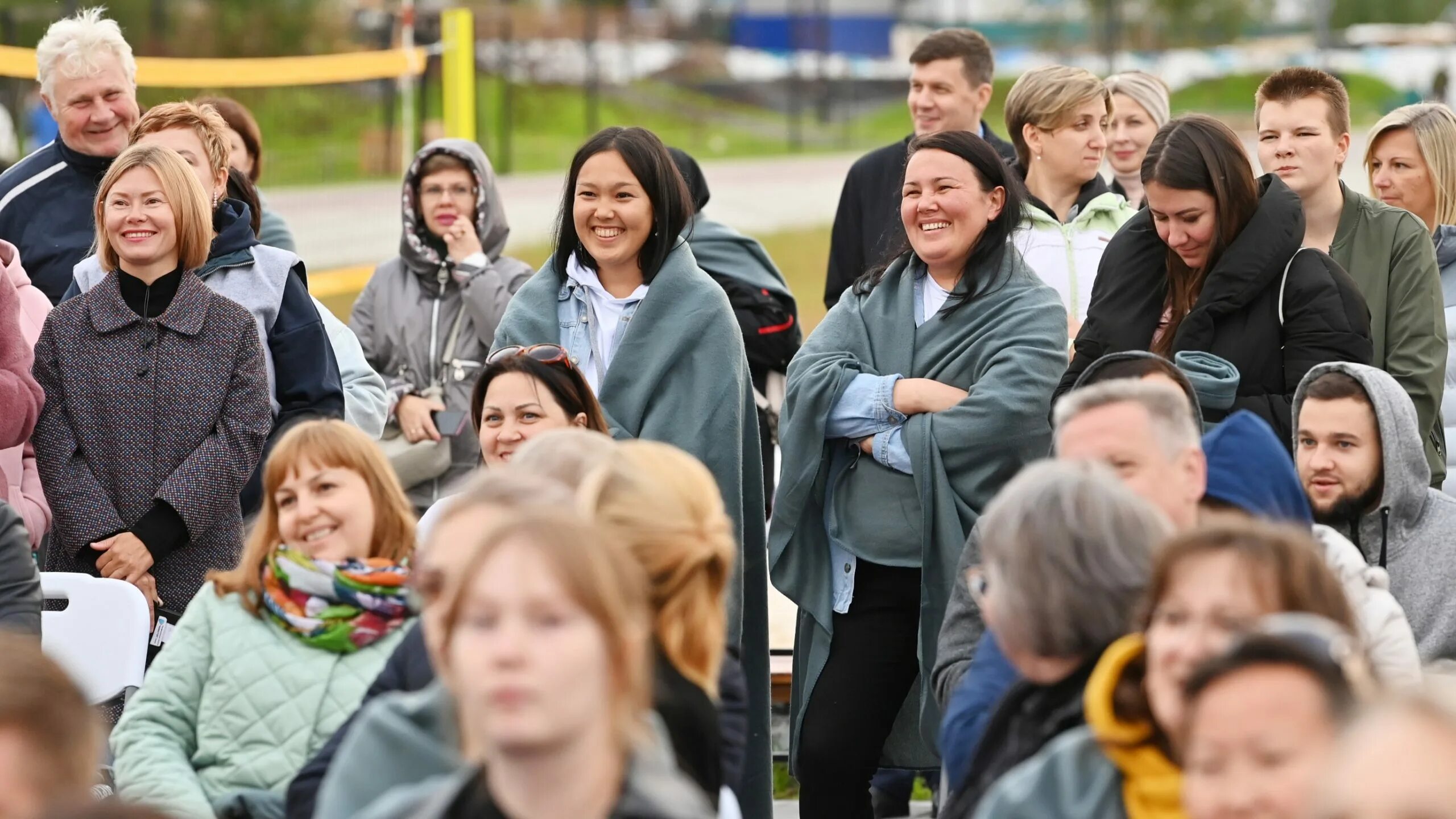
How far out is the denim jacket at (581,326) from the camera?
4695mm

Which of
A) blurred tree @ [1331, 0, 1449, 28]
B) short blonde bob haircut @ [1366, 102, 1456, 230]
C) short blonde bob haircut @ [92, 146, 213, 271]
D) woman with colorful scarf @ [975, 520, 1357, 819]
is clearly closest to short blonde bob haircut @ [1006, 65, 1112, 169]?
short blonde bob haircut @ [1366, 102, 1456, 230]

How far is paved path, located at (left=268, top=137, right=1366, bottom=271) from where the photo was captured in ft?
48.8

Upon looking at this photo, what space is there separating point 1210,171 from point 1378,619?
1.44m

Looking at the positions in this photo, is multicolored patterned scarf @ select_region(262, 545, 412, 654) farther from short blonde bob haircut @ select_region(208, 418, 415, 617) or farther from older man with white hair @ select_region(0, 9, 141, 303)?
older man with white hair @ select_region(0, 9, 141, 303)

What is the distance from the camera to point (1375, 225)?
4.95 metres

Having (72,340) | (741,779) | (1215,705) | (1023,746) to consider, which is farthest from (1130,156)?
(1215,705)

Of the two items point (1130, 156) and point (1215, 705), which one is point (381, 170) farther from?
point (1215, 705)

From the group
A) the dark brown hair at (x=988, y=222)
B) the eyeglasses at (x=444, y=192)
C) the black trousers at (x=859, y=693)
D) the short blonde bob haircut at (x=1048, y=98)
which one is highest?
the short blonde bob haircut at (x=1048, y=98)

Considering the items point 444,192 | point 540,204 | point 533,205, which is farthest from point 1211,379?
point 540,204

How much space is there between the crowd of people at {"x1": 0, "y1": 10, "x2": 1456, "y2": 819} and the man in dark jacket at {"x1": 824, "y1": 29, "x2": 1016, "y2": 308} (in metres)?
0.02

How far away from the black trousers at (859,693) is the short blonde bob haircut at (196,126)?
2274mm

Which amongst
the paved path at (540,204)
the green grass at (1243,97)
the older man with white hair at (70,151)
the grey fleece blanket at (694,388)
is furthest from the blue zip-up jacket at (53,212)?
the green grass at (1243,97)

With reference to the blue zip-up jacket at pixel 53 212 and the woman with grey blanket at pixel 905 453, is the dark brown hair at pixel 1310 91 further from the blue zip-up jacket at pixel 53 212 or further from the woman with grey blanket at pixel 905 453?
the blue zip-up jacket at pixel 53 212

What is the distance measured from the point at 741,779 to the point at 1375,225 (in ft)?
7.41
